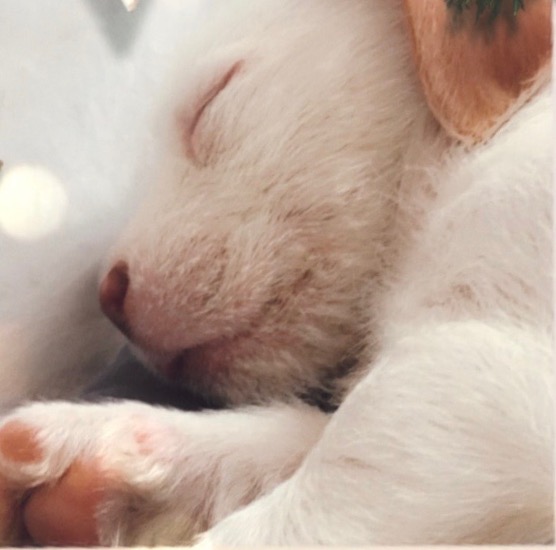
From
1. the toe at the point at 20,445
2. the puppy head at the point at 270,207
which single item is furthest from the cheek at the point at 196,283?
the toe at the point at 20,445

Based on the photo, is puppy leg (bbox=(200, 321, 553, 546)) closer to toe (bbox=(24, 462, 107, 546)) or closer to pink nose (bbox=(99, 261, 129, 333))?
toe (bbox=(24, 462, 107, 546))

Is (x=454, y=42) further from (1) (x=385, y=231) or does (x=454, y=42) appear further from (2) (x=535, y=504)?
(2) (x=535, y=504)

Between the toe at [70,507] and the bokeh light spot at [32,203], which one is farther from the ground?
the bokeh light spot at [32,203]

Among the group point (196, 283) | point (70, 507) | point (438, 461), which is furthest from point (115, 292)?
point (438, 461)

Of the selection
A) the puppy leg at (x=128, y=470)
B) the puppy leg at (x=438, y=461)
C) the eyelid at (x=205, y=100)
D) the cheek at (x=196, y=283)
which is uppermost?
the eyelid at (x=205, y=100)

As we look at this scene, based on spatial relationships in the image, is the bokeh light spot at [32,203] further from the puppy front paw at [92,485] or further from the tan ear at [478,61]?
the tan ear at [478,61]

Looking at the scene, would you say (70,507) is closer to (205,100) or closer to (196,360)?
(196,360)

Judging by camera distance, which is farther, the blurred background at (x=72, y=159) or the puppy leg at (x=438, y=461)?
the blurred background at (x=72, y=159)

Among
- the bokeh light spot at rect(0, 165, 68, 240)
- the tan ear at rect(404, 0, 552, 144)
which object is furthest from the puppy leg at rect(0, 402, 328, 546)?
the tan ear at rect(404, 0, 552, 144)

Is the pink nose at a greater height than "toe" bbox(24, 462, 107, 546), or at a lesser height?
greater

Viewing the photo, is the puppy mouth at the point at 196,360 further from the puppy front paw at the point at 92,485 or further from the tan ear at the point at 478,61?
the tan ear at the point at 478,61
